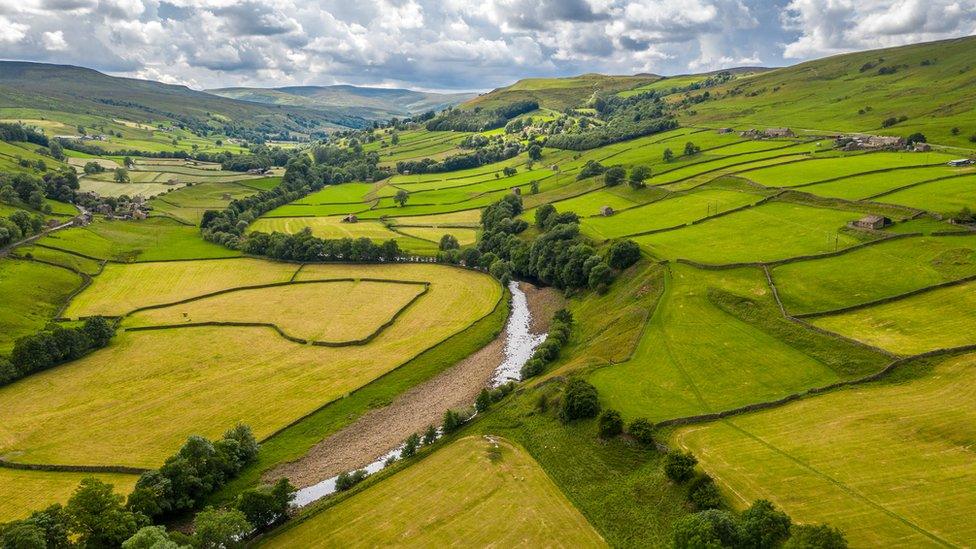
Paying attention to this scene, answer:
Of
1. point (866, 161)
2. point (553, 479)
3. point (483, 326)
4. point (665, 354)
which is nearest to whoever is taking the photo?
point (553, 479)

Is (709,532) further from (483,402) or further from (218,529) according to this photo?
(218,529)

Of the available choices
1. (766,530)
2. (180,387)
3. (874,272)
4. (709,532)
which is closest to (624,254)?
(874,272)

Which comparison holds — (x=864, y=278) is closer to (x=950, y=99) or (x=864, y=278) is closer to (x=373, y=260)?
(x=373, y=260)

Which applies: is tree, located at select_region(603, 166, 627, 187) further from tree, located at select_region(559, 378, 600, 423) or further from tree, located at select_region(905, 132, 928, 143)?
tree, located at select_region(559, 378, 600, 423)

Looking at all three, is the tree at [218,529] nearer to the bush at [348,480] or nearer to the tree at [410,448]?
the bush at [348,480]

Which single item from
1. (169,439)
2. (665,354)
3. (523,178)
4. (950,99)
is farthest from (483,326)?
(950,99)

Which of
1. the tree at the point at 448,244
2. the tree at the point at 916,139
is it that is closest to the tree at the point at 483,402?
the tree at the point at 448,244
